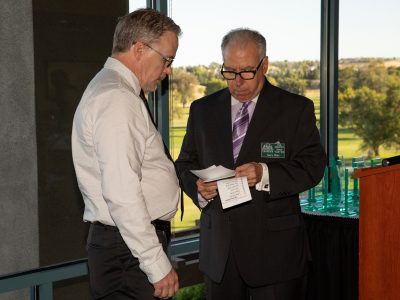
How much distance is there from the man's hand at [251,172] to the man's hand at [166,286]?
0.63 m

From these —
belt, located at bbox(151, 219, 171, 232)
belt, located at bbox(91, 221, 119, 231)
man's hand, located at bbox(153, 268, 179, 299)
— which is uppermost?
belt, located at bbox(91, 221, 119, 231)

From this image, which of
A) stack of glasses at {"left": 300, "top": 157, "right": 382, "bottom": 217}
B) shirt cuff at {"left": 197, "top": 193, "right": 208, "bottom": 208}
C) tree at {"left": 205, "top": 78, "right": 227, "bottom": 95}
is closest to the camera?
shirt cuff at {"left": 197, "top": 193, "right": 208, "bottom": 208}

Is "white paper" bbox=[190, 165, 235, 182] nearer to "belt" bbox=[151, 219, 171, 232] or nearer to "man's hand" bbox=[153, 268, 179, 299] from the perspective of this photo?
"belt" bbox=[151, 219, 171, 232]

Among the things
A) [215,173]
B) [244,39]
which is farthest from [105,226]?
[244,39]

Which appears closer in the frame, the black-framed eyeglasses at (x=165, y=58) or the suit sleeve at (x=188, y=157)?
the black-framed eyeglasses at (x=165, y=58)

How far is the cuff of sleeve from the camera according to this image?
214cm

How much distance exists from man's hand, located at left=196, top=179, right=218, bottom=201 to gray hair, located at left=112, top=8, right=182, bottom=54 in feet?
2.47

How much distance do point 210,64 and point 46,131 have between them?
50.6 inches

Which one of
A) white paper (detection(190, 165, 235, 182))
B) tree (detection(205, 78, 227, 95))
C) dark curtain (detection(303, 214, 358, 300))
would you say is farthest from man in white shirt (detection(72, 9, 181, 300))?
tree (detection(205, 78, 227, 95))

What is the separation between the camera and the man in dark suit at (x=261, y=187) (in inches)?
111

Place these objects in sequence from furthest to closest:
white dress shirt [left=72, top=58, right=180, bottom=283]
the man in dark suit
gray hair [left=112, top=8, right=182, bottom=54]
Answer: the man in dark suit → gray hair [left=112, top=8, right=182, bottom=54] → white dress shirt [left=72, top=58, right=180, bottom=283]

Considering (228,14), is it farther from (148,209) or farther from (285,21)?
(148,209)

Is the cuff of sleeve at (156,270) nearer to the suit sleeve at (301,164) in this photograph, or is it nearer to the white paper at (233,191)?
the white paper at (233,191)

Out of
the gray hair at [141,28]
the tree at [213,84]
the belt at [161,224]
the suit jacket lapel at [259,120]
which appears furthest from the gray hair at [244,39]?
the tree at [213,84]
